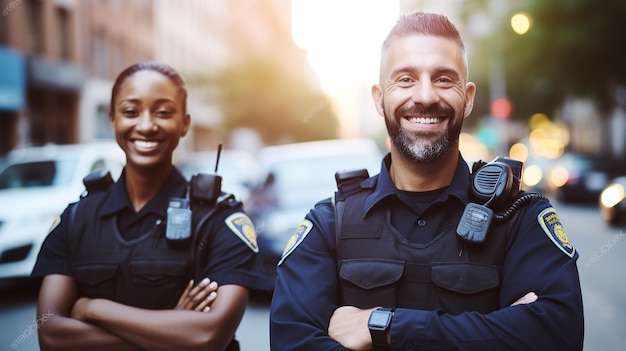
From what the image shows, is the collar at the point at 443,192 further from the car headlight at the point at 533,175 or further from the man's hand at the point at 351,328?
the car headlight at the point at 533,175

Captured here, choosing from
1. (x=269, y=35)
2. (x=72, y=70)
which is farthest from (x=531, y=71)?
(x=269, y=35)

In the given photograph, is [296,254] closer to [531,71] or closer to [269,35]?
[531,71]

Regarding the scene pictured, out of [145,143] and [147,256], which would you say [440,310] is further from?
[145,143]

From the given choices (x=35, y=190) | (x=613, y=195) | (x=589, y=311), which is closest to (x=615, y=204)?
(x=613, y=195)

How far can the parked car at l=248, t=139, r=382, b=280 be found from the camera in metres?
7.67

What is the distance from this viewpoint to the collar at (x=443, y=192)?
2443 millimetres

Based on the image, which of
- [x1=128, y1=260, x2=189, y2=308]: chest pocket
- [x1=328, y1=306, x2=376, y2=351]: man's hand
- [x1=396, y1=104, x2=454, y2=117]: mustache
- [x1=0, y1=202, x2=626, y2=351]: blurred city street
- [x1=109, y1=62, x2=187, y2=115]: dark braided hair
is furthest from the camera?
[x1=0, y1=202, x2=626, y2=351]: blurred city street

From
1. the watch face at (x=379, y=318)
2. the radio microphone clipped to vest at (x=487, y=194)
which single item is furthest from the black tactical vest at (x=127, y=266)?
the radio microphone clipped to vest at (x=487, y=194)

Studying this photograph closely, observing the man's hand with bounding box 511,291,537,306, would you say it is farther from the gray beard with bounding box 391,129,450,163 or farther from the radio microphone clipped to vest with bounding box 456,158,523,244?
the gray beard with bounding box 391,129,450,163

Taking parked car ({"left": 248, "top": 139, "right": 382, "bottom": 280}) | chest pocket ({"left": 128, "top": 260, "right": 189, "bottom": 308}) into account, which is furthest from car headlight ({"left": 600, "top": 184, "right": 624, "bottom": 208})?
chest pocket ({"left": 128, "top": 260, "right": 189, "bottom": 308})

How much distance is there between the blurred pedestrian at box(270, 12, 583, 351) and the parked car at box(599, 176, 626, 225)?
40.6ft

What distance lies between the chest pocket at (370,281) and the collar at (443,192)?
21cm

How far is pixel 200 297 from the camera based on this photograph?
2.74 m

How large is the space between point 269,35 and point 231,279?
79.5 m
